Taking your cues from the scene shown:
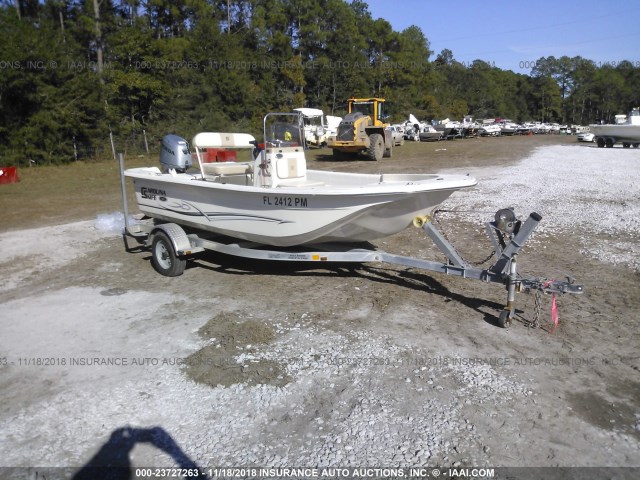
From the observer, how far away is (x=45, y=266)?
23.4 feet

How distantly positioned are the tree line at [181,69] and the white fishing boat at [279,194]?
18672 mm

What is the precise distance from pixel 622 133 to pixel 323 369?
2843 centimetres

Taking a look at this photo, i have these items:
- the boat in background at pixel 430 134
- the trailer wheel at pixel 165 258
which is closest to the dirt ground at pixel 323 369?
the trailer wheel at pixel 165 258

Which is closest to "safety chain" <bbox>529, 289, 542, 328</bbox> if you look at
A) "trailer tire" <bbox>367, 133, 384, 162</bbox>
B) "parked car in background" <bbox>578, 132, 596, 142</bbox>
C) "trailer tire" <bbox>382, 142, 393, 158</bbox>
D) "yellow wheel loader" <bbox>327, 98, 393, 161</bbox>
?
"yellow wheel loader" <bbox>327, 98, 393, 161</bbox>

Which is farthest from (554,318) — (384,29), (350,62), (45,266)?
(384,29)

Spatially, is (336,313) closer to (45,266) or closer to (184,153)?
(184,153)

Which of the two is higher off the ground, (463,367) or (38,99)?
(38,99)

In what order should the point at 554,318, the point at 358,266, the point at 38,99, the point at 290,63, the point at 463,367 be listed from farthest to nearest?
the point at 290,63
the point at 38,99
the point at 358,266
the point at 554,318
the point at 463,367

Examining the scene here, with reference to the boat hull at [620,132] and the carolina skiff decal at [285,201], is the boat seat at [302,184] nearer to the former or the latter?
the carolina skiff decal at [285,201]

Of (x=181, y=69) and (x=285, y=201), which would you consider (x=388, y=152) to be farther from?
(x=285, y=201)

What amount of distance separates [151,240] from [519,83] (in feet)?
375

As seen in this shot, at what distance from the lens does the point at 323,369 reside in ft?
13.0

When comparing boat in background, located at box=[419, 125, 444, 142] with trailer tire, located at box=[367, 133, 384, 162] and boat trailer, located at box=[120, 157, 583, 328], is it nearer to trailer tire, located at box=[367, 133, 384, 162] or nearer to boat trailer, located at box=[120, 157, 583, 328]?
trailer tire, located at box=[367, 133, 384, 162]

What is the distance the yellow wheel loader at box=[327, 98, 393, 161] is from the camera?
861 inches
